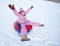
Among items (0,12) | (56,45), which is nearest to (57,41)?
(56,45)

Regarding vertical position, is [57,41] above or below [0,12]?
below

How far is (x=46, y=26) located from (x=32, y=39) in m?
0.12

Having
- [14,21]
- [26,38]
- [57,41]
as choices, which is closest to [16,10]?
[14,21]

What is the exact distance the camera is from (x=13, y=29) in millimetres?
766

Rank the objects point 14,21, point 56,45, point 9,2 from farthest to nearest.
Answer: point 9,2, point 14,21, point 56,45

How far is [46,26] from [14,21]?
19 centimetres

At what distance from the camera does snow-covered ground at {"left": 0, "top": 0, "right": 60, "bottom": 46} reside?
0.71m

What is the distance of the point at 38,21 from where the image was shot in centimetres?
80

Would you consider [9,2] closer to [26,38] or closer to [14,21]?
[14,21]

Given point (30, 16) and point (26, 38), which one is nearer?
Result: point (26, 38)

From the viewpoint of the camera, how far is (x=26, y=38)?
71cm

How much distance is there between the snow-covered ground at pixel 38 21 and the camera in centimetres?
71

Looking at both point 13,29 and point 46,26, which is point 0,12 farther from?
point 46,26

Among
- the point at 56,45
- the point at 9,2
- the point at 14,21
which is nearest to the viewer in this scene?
the point at 56,45
